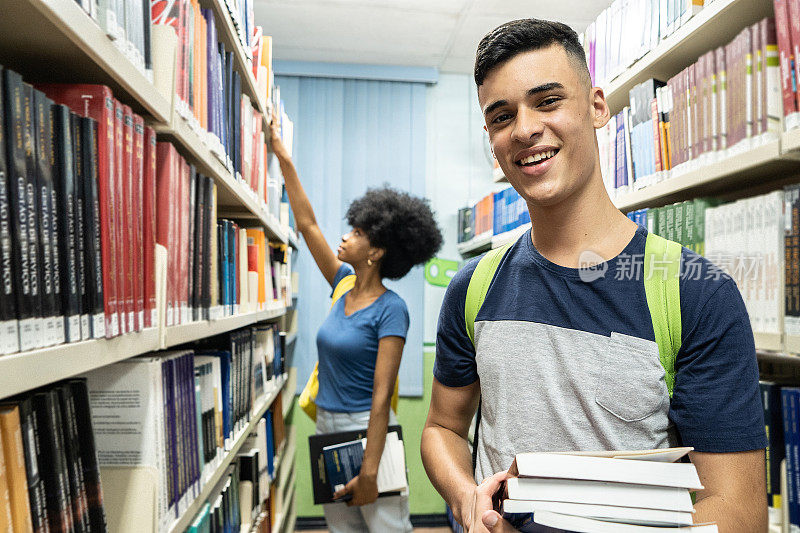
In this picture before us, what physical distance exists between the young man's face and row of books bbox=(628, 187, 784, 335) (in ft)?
1.46

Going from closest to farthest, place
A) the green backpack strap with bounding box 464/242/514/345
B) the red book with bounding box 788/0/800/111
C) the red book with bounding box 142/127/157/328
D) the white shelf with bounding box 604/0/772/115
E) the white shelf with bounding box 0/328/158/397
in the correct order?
the white shelf with bounding box 0/328/158/397 → the red book with bounding box 142/127/157/328 → the green backpack strap with bounding box 464/242/514/345 → the red book with bounding box 788/0/800/111 → the white shelf with bounding box 604/0/772/115

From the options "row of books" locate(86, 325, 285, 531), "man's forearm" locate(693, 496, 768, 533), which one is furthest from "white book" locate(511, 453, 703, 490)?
"row of books" locate(86, 325, 285, 531)

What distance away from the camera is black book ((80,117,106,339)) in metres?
0.71

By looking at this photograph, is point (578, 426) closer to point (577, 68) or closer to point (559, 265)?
point (559, 265)

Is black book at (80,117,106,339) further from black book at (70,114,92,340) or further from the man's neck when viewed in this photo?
the man's neck

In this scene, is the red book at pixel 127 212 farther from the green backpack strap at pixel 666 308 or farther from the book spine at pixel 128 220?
the green backpack strap at pixel 666 308

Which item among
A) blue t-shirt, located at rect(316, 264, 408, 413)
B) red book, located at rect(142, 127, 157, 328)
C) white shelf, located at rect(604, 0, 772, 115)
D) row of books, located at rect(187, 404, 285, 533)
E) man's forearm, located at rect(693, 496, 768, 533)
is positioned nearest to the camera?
man's forearm, located at rect(693, 496, 768, 533)

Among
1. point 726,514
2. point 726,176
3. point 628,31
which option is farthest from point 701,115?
point 726,514

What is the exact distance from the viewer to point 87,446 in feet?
2.43

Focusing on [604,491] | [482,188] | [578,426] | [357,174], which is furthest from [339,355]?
[482,188]

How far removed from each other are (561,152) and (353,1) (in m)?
2.64

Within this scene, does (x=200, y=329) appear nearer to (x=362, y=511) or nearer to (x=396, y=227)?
(x=362, y=511)

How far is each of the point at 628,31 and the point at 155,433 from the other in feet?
6.02

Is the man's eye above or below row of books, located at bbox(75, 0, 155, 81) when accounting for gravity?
below
